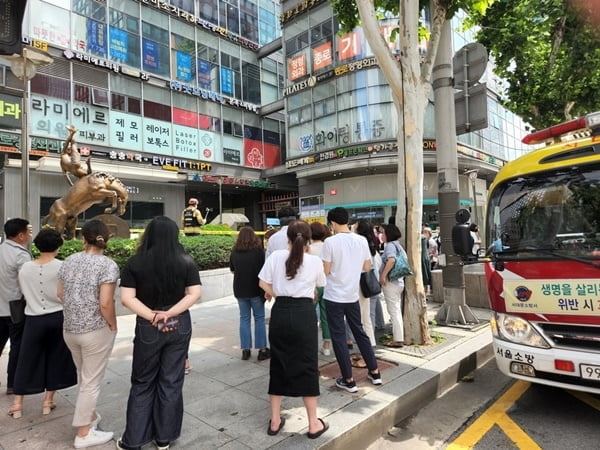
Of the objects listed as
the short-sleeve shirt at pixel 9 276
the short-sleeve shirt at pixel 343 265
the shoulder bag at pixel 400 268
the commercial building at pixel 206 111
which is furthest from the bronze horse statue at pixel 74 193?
the commercial building at pixel 206 111

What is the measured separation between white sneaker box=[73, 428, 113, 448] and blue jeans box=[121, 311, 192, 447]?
0.28 metres

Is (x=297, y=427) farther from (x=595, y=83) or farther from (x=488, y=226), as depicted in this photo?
(x=595, y=83)

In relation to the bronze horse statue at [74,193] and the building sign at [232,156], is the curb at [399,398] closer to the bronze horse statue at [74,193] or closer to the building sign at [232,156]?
the bronze horse statue at [74,193]

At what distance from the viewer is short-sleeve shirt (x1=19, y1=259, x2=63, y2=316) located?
11.0 feet

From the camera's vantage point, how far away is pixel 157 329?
2.73 m

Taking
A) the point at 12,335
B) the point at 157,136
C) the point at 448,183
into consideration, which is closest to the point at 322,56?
the point at 157,136

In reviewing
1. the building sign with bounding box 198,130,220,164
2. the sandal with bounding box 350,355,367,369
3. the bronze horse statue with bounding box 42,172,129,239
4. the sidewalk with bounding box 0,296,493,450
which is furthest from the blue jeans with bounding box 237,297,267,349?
the building sign with bounding box 198,130,220,164

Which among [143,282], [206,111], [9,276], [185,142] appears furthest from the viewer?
[206,111]

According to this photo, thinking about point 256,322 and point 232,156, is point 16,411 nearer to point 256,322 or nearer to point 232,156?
A: point 256,322

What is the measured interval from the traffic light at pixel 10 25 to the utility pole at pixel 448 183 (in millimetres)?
5574

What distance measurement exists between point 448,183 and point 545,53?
7486 mm

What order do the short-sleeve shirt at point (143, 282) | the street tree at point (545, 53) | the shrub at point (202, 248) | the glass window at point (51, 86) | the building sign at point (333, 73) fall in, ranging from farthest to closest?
1. the building sign at point (333, 73)
2. the glass window at point (51, 86)
3. the street tree at point (545, 53)
4. the shrub at point (202, 248)
5. the short-sleeve shirt at point (143, 282)

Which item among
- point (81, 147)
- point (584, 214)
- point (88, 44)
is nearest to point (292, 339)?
point (584, 214)

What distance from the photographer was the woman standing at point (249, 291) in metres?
4.83
